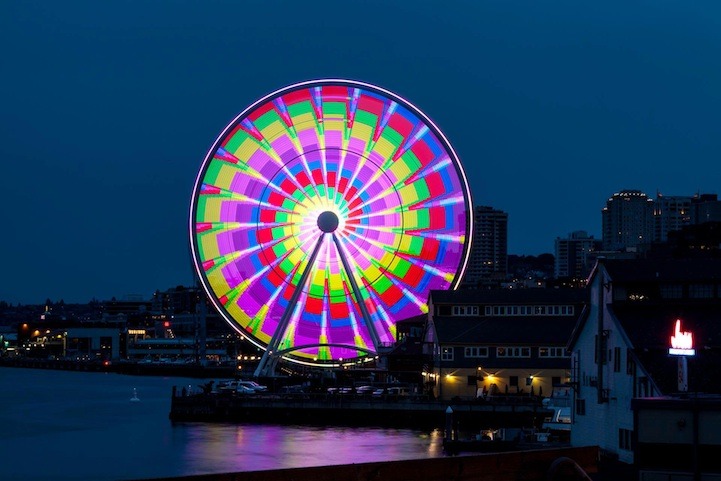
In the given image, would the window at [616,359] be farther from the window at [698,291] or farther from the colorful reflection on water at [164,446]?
the colorful reflection on water at [164,446]

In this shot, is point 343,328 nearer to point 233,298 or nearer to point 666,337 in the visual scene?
point 233,298

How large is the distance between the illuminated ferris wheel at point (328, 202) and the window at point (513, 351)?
4.43 metres

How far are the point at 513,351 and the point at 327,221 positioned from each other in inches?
379

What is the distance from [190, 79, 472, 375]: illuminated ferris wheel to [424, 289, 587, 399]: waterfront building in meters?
1.85

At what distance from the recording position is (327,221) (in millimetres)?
60844

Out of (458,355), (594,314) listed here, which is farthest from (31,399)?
(594,314)

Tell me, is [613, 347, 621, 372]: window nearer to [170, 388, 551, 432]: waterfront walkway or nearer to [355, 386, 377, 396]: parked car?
[170, 388, 551, 432]: waterfront walkway

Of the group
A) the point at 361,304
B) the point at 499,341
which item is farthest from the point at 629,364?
the point at 361,304

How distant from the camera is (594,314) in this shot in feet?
107

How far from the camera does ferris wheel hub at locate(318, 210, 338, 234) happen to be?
60.8 metres

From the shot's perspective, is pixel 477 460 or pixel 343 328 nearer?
pixel 477 460

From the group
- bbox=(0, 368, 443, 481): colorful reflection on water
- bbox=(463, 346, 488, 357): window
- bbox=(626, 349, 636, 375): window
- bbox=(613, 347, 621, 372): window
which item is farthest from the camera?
bbox=(463, 346, 488, 357): window

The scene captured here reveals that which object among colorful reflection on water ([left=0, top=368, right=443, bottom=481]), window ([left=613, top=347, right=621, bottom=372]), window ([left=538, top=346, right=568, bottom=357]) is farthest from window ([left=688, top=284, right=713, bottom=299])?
window ([left=538, top=346, right=568, bottom=357])

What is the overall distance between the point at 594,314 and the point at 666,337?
3.50m
